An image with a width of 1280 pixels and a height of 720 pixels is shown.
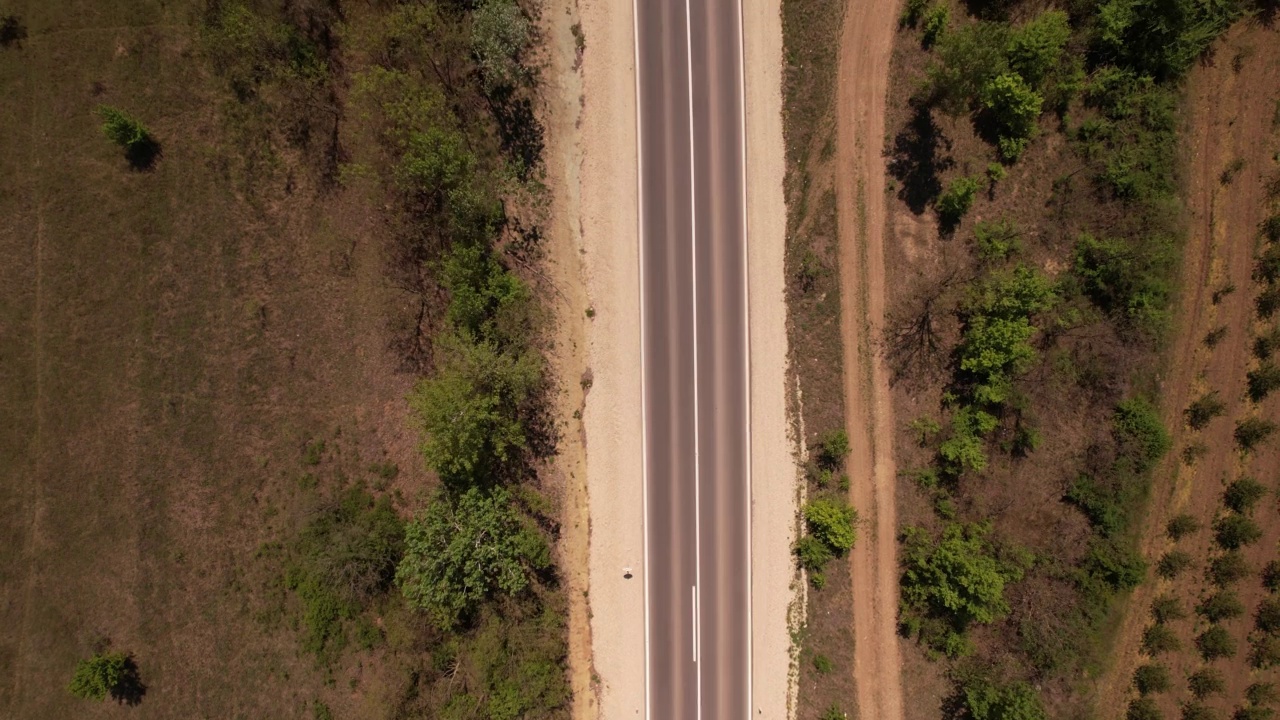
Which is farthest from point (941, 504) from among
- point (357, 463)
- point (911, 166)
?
point (357, 463)

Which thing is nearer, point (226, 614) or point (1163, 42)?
point (1163, 42)

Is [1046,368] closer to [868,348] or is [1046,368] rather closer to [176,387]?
[868,348]

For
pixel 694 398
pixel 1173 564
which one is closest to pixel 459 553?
pixel 694 398

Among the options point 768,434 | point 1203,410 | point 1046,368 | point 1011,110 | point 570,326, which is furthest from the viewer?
point 768,434

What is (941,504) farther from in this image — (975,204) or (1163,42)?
(1163,42)

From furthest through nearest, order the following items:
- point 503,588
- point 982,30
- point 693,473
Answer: point 693,473 < point 503,588 < point 982,30

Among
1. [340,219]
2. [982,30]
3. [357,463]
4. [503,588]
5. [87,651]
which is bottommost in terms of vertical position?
[87,651]
